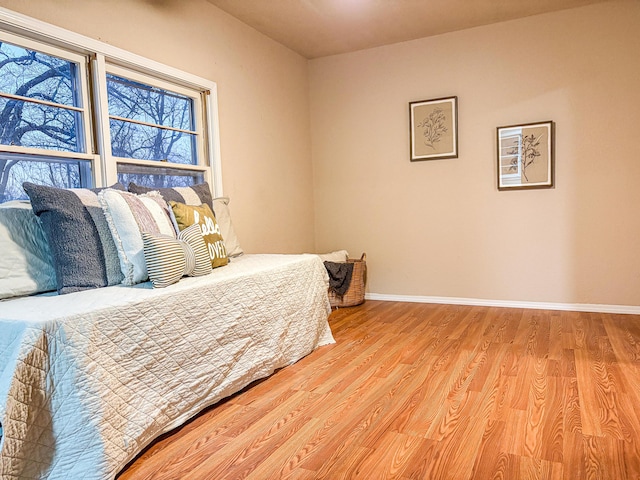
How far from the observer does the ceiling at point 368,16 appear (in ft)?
11.1

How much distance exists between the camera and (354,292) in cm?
418

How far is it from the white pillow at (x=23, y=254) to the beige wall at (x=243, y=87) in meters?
0.96

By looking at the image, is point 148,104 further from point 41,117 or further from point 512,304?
point 512,304

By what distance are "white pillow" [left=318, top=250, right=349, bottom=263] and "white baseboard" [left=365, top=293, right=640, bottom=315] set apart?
0.49 m

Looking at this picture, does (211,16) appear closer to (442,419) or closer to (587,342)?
(442,419)

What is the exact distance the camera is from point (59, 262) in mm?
1916

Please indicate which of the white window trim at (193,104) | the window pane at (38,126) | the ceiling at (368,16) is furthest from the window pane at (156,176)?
the ceiling at (368,16)

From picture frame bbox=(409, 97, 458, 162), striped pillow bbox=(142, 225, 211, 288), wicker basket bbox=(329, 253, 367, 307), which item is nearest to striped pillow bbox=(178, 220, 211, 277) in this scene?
striped pillow bbox=(142, 225, 211, 288)

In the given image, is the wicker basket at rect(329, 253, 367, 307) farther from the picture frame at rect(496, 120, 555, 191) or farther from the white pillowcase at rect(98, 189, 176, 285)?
the white pillowcase at rect(98, 189, 176, 285)

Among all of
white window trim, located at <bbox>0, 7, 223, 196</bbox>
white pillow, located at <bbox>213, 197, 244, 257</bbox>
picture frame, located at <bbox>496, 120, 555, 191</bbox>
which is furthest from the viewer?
picture frame, located at <bbox>496, 120, 555, 191</bbox>

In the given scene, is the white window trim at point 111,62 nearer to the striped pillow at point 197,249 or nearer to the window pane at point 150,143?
the window pane at point 150,143

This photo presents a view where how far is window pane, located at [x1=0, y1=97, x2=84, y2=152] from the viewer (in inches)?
85.0

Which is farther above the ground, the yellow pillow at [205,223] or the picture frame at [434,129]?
the picture frame at [434,129]

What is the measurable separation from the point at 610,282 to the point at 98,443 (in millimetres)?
3759
